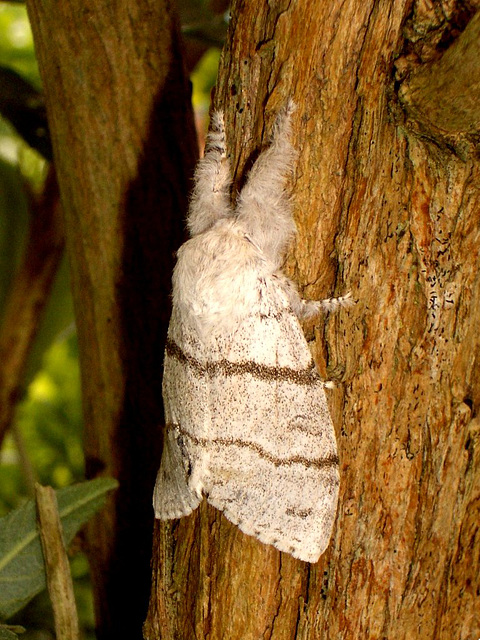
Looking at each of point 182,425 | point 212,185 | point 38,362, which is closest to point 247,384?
point 182,425

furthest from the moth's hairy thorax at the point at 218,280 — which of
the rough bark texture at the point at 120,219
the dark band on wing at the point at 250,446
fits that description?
the rough bark texture at the point at 120,219

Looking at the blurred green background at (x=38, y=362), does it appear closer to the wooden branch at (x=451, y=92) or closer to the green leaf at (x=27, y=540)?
the green leaf at (x=27, y=540)

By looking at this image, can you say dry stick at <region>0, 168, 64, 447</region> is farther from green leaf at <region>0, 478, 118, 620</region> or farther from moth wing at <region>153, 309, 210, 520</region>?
moth wing at <region>153, 309, 210, 520</region>

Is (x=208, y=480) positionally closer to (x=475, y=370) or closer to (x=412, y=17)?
(x=475, y=370)

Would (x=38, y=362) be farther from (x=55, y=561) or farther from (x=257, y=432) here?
(x=257, y=432)

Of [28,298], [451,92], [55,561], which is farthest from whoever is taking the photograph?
[28,298]

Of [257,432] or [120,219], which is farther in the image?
[120,219]

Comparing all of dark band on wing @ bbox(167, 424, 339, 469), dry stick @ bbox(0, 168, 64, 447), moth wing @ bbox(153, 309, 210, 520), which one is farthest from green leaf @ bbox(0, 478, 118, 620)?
dry stick @ bbox(0, 168, 64, 447)

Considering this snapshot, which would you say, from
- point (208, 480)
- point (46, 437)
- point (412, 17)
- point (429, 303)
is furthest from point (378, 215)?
point (46, 437)
